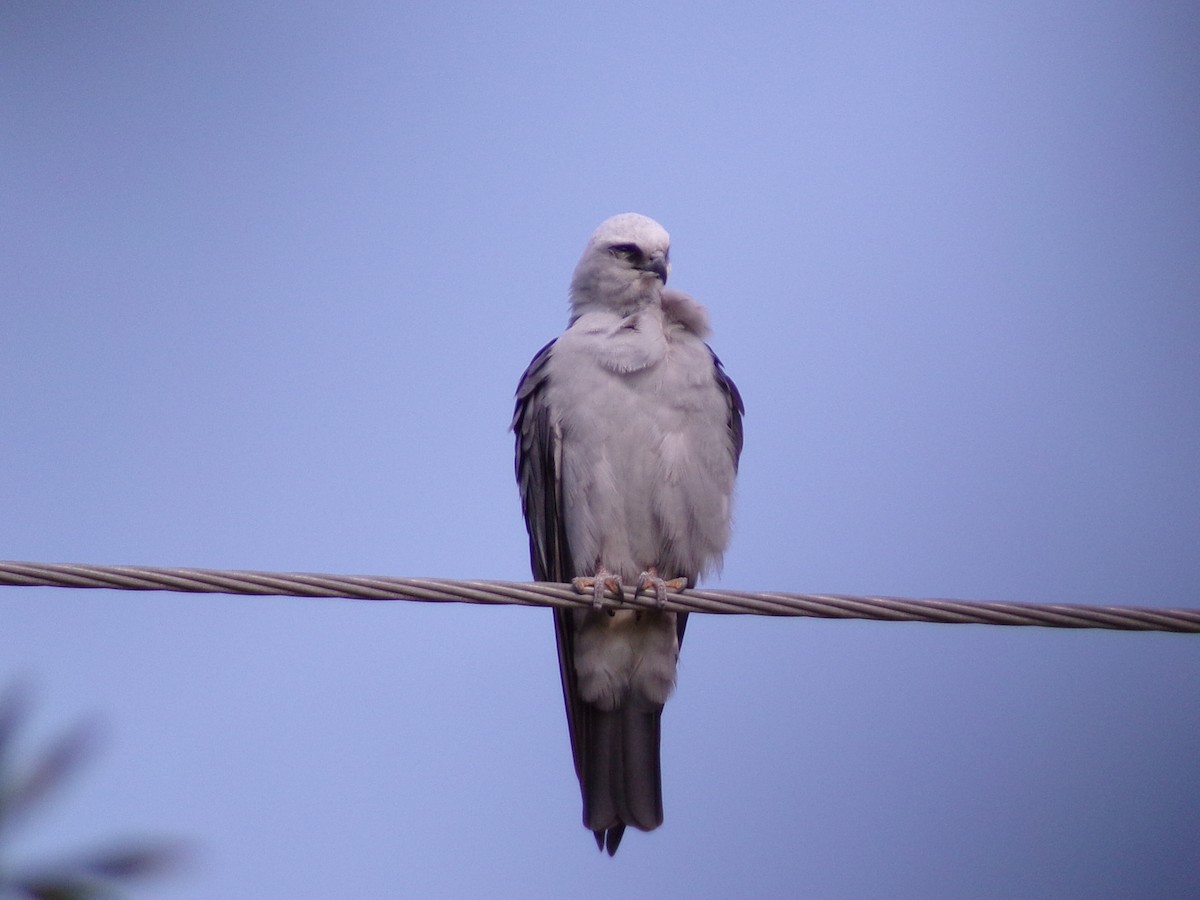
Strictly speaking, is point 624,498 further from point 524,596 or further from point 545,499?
point 524,596

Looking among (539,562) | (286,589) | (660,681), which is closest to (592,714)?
(660,681)

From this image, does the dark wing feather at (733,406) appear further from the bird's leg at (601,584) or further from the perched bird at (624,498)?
the bird's leg at (601,584)

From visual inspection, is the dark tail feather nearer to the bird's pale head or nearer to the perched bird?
the perched bird

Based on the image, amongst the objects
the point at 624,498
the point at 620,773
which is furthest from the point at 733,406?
the point at 620,773

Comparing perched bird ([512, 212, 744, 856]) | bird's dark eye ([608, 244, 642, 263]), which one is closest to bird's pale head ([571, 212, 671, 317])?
bird's dark eye ([608, 244, 642, 263])

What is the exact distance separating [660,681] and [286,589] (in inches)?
91.6

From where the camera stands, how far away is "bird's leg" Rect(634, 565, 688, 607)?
4.40 m

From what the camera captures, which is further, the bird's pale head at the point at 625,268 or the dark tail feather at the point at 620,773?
the bird's pale head at the point at 625,268

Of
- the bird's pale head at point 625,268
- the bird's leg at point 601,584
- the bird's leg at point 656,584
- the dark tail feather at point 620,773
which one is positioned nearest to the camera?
the bird's leg at point 656,584

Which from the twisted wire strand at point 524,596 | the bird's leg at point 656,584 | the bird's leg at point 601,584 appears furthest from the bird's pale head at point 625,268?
the twisted wire strand at point 524,596

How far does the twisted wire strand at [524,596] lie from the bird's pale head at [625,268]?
92.6 inches

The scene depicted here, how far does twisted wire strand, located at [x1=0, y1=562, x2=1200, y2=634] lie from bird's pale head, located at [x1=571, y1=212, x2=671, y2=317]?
2.35 metres

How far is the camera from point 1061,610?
11.0 ft

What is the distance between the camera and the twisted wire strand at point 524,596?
120 inches
